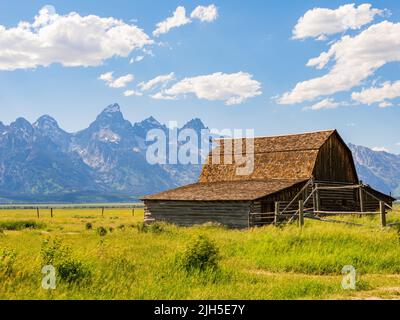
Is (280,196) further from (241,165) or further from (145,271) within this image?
(145,271)

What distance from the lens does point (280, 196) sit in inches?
Answer: 1286

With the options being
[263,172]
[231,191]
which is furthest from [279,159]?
[231,191]

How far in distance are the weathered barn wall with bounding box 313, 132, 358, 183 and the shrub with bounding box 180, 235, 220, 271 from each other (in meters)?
24.3

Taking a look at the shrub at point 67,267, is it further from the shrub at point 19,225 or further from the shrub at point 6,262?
the shrub at point 19,225

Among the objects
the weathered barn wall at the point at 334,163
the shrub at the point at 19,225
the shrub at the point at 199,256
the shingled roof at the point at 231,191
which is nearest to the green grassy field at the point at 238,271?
the shrub at the point at 199,256

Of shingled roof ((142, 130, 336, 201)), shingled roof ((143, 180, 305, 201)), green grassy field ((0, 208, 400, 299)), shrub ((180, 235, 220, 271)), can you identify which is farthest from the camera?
shingled roof ((142, 130, 336, 201))

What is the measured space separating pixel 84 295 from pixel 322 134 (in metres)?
32.2

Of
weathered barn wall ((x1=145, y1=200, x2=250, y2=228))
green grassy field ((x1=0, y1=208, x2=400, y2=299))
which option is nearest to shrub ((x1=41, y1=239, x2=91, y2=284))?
green grassy field ((x1=0, y1=208, x2=400, y2=299))

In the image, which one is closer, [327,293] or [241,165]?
[327,293]

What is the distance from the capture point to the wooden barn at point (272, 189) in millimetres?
31812

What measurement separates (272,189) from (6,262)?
75.6 ft

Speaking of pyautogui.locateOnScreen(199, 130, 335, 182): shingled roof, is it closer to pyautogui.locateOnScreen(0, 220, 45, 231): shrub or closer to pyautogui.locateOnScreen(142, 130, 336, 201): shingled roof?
pyautogui.locateOnScreen(142, 130, 336, 201): shingled roof

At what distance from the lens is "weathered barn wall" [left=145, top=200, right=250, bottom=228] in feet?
103
